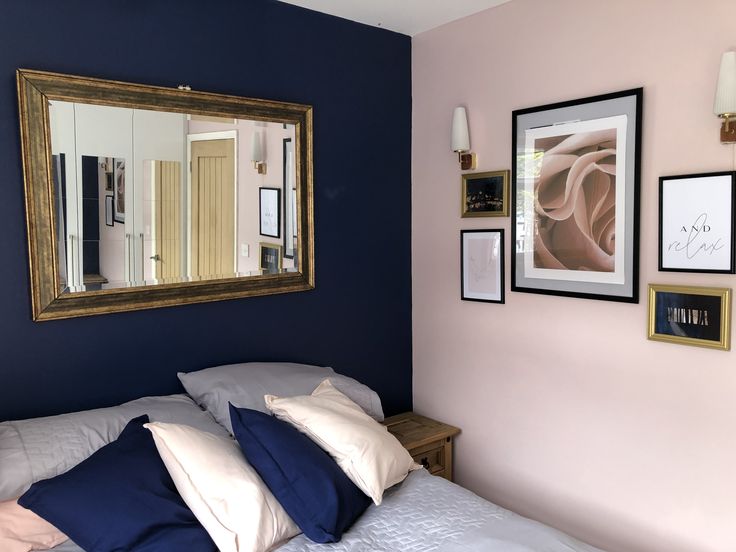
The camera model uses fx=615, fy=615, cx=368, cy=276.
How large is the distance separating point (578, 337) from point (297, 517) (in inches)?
56.4

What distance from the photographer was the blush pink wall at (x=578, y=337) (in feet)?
7.33

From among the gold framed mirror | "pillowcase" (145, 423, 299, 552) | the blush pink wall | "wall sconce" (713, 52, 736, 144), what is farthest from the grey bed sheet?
"wall sconce" (713, 52, 736, 144)

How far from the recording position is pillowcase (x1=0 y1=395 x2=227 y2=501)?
186 cm

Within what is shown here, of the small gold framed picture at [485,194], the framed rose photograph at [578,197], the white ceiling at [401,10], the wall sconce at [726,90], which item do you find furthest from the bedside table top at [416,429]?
the white ceiling at [401,10]

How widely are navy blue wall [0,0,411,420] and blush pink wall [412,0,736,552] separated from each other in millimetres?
200

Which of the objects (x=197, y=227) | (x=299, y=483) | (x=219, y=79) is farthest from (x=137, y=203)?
(x=299, y=483)

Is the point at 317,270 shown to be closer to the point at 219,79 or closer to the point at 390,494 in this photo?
the point at 219,79

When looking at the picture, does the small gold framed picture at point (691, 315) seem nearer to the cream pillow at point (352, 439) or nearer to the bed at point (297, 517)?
the bed at point (297, 517)

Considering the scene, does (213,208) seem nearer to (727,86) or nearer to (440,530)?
(440,530)

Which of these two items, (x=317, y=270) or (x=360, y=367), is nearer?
(x=317, y=270)

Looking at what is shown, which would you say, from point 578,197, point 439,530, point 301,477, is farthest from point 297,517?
point 578,197

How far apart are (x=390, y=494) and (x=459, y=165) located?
5.44ft

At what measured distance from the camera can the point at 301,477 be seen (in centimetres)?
193

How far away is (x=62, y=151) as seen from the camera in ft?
7.27
